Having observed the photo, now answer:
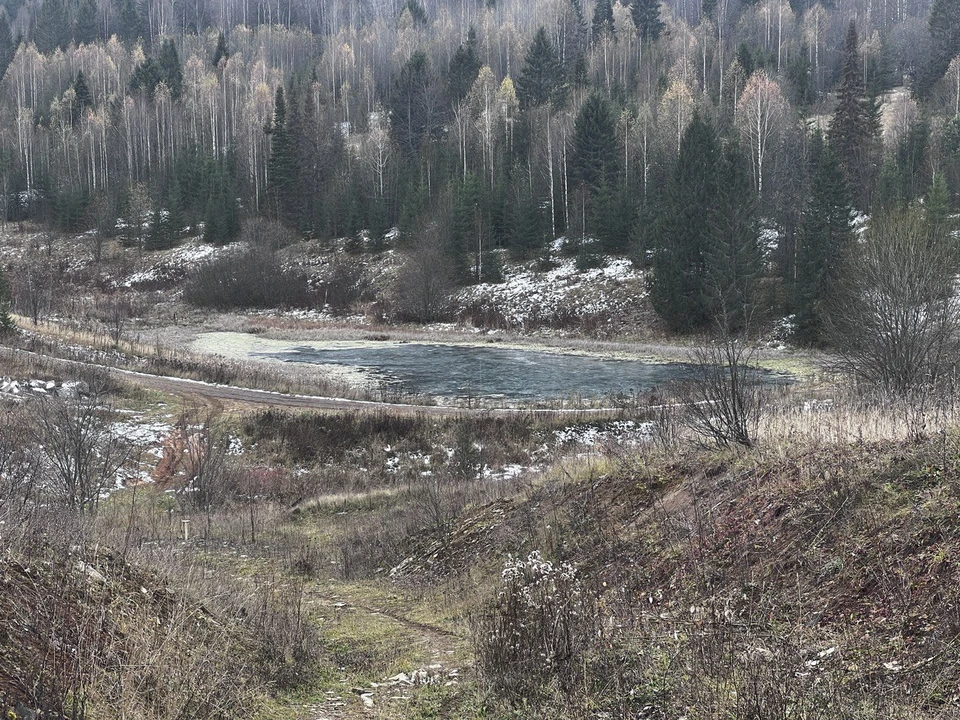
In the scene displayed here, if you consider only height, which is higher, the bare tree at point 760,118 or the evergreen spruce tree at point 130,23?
the evergreen spruce tree at point 130,23

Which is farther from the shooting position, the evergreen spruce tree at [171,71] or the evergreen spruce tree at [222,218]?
the evergreen spruce tree at [171,71]

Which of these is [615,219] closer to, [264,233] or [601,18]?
[264,233]

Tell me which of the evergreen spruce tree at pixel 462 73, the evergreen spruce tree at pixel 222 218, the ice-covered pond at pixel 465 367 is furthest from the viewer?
the evergreen spruce tree at pixel 462 73

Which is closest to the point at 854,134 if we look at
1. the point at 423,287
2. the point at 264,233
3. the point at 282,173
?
the point at 423,287

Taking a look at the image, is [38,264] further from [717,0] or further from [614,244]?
[717,0]

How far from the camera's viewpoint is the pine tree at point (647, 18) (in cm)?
11100

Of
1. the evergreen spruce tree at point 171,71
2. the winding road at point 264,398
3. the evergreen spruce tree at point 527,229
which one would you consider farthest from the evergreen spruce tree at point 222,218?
the winding road at point 264,398

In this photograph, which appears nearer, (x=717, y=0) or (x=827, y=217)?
(x=827, y=217)

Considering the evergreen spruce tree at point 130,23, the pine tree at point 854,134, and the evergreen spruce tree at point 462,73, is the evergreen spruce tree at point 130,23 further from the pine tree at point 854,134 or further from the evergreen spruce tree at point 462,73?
the pine tree at point 854,134

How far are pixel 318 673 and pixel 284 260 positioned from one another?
6987 cm

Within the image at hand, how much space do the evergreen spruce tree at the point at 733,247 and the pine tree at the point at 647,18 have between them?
71903mm

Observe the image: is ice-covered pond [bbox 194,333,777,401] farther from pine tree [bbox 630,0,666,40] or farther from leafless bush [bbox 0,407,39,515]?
pine tree [bbox 630,0,666,40]

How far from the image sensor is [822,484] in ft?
24.1

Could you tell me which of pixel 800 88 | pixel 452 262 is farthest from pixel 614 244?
pixel 800 88
